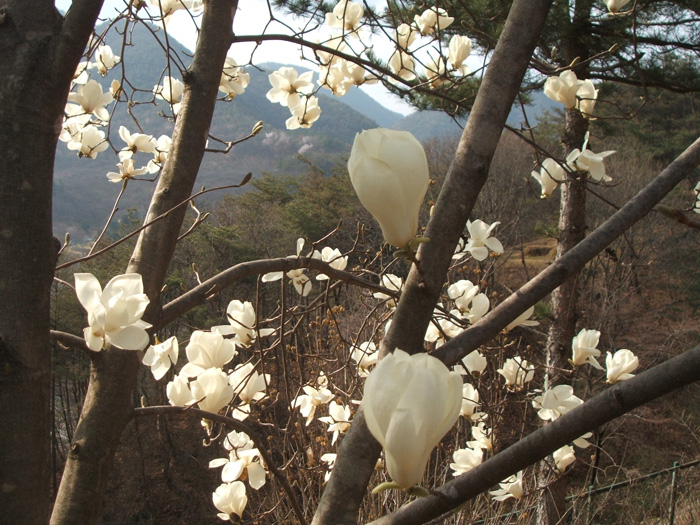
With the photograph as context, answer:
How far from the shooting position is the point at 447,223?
2.79ft

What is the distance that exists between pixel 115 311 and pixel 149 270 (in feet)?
0.70

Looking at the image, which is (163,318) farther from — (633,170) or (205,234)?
(633,170)

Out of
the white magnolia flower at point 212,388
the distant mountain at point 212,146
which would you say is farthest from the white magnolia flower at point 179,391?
the distant mountain at point 212,146

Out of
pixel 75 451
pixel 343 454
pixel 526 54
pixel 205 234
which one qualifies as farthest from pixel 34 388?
pixel 205 234

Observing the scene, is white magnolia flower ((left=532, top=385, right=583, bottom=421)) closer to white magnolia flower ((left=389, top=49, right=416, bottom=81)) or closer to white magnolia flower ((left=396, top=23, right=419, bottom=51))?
white magnolia flower ((left=389, top=49, right=416, bottom=81))

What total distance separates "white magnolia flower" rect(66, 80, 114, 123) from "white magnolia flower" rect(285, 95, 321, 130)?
1.72ft

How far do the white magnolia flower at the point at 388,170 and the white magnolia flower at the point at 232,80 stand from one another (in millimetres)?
1200

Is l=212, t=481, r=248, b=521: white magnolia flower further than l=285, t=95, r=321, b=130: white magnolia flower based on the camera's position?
No

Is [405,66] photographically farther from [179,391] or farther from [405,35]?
[179,391]

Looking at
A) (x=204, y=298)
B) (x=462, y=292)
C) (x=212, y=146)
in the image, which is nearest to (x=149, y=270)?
(x=204, y=298)

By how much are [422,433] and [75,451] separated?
0.63m

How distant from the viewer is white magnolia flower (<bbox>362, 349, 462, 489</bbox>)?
49cm

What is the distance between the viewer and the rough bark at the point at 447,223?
0.75 metres

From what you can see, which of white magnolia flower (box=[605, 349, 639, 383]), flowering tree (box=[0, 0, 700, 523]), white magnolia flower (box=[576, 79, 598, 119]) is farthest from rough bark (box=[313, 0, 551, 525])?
white magnolia flower (box=[605, 349, 639, 383])
